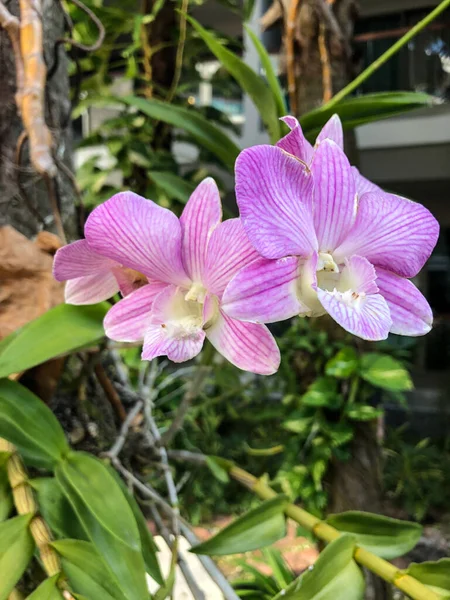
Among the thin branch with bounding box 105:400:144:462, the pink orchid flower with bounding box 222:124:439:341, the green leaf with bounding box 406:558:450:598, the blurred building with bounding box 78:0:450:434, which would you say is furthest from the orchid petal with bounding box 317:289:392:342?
the blurred building with bounding box 78:0:450:434

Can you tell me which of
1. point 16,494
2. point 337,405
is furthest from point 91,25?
point 16,494

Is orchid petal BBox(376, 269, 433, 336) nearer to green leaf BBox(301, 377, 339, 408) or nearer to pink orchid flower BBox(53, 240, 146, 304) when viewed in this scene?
pink orchid flower BBox(53, 240, 146, 304)

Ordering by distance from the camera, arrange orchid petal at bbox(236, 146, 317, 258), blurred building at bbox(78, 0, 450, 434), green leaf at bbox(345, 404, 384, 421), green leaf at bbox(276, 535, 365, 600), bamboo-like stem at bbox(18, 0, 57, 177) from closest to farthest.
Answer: orchid petal at bbox(236, 146, 317, 258) → green leaf at bbox(276, 535, 365, 600) → bamboo-like stem at bbox(18, 0, 57, 177) → green leaf at bbox(345, 404, 384, 421) → blurred building at bbox(78, 0, 450, 434)

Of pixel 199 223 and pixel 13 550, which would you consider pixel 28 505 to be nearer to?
pixel 13 550

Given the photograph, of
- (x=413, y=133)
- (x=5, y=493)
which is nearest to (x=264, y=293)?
(x=5, y=493)

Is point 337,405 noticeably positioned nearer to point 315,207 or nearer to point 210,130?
point 210,130
